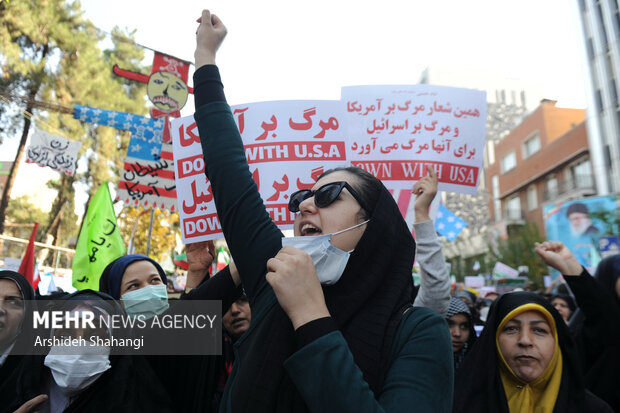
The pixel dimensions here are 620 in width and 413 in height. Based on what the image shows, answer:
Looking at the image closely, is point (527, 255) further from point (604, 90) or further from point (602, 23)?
point (602, 23)

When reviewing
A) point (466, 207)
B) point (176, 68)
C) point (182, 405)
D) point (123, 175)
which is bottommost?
point (182, 405)

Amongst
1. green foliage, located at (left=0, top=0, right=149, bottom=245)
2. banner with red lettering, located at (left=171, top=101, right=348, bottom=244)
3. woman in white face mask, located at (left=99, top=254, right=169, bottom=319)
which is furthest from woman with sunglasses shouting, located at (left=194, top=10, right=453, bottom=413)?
green foliage, located at (left=0, top=0, right=149, bottom=245)

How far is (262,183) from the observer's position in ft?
9.26

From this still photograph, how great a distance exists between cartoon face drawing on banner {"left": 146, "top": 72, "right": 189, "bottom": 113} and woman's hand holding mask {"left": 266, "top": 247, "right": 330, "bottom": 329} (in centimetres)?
536

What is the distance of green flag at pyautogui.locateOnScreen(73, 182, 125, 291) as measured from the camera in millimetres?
4703

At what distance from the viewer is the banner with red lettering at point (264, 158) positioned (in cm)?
280

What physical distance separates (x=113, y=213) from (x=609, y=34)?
92.4 ft

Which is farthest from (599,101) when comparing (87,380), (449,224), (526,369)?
(87,380)

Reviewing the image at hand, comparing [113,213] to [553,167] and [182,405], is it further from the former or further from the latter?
[553,167]

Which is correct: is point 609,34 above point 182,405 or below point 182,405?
above

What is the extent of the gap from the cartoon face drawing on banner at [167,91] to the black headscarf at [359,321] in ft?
17.3

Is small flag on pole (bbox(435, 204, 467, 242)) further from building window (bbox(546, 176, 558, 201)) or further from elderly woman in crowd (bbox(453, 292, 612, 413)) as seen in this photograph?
building window (bbox(546, 176, 558, 201))

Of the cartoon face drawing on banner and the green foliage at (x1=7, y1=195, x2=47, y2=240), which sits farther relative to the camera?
the green foliage at (x1=7, y1=195, x2=47, y2=240)

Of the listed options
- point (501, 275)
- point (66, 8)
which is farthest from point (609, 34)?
point (66, 8)
